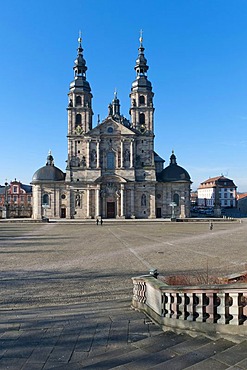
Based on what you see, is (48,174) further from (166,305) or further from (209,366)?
(209,366)

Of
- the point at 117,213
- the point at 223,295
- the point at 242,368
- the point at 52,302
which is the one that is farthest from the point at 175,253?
the point at 117,213

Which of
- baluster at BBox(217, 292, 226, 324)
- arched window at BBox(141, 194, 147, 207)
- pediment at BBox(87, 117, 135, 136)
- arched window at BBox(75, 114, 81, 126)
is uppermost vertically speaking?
arched window at BBox(75, 114, 81, 126)

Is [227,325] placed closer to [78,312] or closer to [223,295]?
[223,295]

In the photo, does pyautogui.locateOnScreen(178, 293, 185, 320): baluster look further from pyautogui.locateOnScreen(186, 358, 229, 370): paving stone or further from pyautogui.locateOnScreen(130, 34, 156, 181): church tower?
pyautogui.locateOnScreen(130, 34, 156, 181): church tower

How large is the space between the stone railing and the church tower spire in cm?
5487

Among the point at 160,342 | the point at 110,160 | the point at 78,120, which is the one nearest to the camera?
the point at 160,342

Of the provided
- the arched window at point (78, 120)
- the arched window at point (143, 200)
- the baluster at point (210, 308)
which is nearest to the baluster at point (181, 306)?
the baluster at point (210, 308)

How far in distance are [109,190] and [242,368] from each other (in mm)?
53322

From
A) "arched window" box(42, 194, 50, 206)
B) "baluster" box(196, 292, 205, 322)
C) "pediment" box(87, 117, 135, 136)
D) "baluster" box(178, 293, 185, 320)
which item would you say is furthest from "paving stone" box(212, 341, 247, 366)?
"arched window" box(42, 194, 50, 206)

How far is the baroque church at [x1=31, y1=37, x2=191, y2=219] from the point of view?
185 feet

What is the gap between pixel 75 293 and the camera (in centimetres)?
958

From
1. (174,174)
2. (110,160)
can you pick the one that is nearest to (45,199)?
(110,160)

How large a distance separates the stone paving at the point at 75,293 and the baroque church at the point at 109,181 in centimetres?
3627

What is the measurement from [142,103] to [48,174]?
2260 cm
